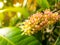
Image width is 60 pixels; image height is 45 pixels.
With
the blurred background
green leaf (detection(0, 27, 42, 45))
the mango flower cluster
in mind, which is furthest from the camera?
the blurred background

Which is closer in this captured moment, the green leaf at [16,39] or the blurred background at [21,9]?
the green leaf at [16,39]

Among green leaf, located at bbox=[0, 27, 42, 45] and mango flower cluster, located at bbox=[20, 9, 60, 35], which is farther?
green leaf, located at bbox=[0, 27, 42, 45]

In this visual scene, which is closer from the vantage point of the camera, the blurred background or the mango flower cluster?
the mango flower cluster

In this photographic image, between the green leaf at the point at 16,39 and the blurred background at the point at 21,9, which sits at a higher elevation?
the blurred background at the point at 21,9

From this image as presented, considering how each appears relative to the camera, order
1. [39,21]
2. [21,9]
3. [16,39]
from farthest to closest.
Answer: [21,9] → [16,39] → [39,21]

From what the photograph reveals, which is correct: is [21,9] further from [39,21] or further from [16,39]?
[39,21]

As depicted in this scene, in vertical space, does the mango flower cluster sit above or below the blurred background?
below

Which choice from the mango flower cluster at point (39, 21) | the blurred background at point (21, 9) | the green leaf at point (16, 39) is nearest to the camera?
the mango flower cluster at point (39, 21)

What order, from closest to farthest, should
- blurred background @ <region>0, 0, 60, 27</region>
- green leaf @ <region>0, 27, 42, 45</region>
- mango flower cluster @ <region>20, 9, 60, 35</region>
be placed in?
1. mango flower cluster @ <region>20, 9, 60, 35</region>
2. green leaf @ <region>0, 27, 42, 45</region>
3. blurred background @ <region>0, 0, 60, 27</region>

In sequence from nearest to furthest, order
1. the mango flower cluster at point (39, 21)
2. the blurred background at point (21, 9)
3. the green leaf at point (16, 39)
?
the mango flower cluster at point (39, 21) < the green leaf at point (16, 39) < the blurred background at point (21, 9)

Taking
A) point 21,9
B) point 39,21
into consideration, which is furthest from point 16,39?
point 21,9

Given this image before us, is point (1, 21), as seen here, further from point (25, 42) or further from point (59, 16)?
point (59, 16)

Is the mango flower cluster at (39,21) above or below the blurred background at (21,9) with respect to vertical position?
below

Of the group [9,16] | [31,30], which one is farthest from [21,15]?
[31,30]
